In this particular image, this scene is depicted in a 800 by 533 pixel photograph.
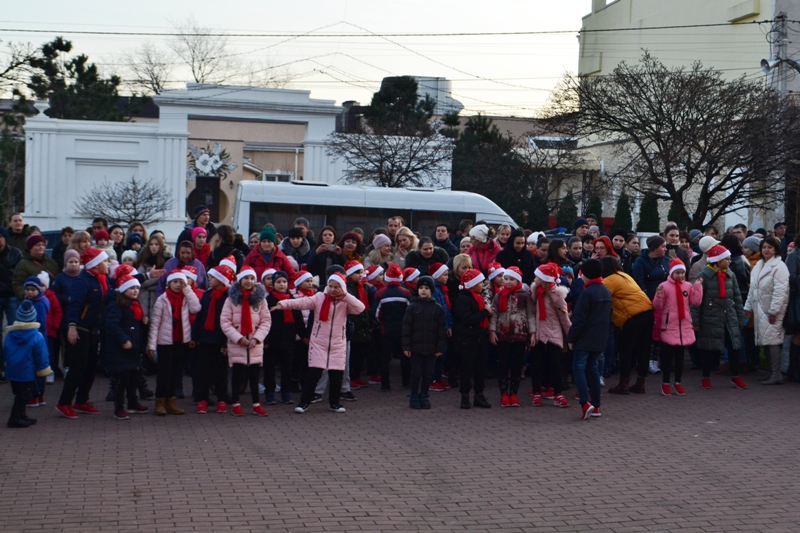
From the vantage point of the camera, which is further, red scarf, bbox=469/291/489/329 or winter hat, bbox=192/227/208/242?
winter hat, bbox=192/227/208/242

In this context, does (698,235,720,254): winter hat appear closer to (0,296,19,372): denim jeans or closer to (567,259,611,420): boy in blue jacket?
(567,259,611,420): boy in blue jacket

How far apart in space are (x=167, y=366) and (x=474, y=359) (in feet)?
11.7

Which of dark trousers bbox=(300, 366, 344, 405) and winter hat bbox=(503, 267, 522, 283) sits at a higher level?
winter hat bbox=(503, 267, 522, 283)

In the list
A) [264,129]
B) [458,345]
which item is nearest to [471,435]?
[458,345]

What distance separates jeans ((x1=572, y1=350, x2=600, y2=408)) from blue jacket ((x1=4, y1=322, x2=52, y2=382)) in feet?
18.7

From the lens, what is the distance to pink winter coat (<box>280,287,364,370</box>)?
1059 cm

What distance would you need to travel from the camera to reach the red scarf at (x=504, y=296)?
36.5 ft

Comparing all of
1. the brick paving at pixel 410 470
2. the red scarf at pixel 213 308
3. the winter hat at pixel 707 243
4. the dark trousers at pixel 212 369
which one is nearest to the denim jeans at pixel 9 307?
the brick paving at pixel 410 470

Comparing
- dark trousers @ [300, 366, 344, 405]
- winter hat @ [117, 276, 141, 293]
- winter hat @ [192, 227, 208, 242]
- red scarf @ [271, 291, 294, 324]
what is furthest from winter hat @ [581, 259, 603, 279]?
winter hat @ [192, 227, 208, 242]

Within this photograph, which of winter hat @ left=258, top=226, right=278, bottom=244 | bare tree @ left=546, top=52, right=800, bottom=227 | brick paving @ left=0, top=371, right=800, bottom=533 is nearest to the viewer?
brick paving @ left=0, top=371, right=800, bottom=533

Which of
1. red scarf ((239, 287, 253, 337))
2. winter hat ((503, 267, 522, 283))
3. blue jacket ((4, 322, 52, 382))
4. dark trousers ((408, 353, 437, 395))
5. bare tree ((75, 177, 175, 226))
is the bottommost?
dark trousers ((408, 353, 437, 395))

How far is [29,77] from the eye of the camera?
3569cm

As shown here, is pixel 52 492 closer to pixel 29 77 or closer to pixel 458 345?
pixel 458 345

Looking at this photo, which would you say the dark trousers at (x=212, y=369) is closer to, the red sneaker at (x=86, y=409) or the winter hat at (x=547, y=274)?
the red sneaker at (x=86, y=409)
